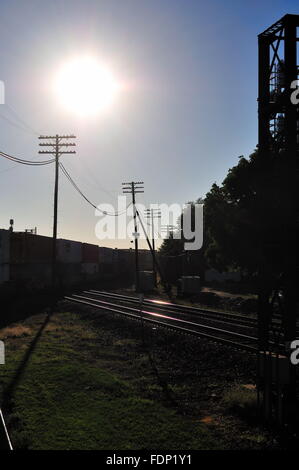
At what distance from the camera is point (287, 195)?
900cm

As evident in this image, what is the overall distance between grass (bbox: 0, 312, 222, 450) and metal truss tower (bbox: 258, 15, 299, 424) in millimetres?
1572

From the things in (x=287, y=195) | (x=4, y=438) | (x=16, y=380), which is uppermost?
(x=287, y=195)

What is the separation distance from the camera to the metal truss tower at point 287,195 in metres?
8.31

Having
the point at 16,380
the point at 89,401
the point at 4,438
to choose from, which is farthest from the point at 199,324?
the point at 4,438

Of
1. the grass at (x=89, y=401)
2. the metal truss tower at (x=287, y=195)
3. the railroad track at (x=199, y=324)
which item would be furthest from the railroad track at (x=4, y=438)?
the railroad track at (x=199, y=324)

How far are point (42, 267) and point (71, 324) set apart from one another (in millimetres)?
16891

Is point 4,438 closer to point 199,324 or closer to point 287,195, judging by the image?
point 287,195

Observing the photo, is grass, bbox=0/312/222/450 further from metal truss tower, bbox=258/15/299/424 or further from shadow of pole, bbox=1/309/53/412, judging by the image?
metal truss tower, bbox=258/15/299/424

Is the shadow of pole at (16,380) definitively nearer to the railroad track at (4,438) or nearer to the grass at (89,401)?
the grass at (89,401)

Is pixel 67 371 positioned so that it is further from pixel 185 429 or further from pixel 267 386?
pixel 267 386

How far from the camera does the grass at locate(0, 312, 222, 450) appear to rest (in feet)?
24.2

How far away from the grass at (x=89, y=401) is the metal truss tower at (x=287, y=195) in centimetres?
157

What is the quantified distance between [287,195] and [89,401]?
6.28 m

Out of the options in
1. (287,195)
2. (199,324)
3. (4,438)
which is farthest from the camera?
(199,324)
